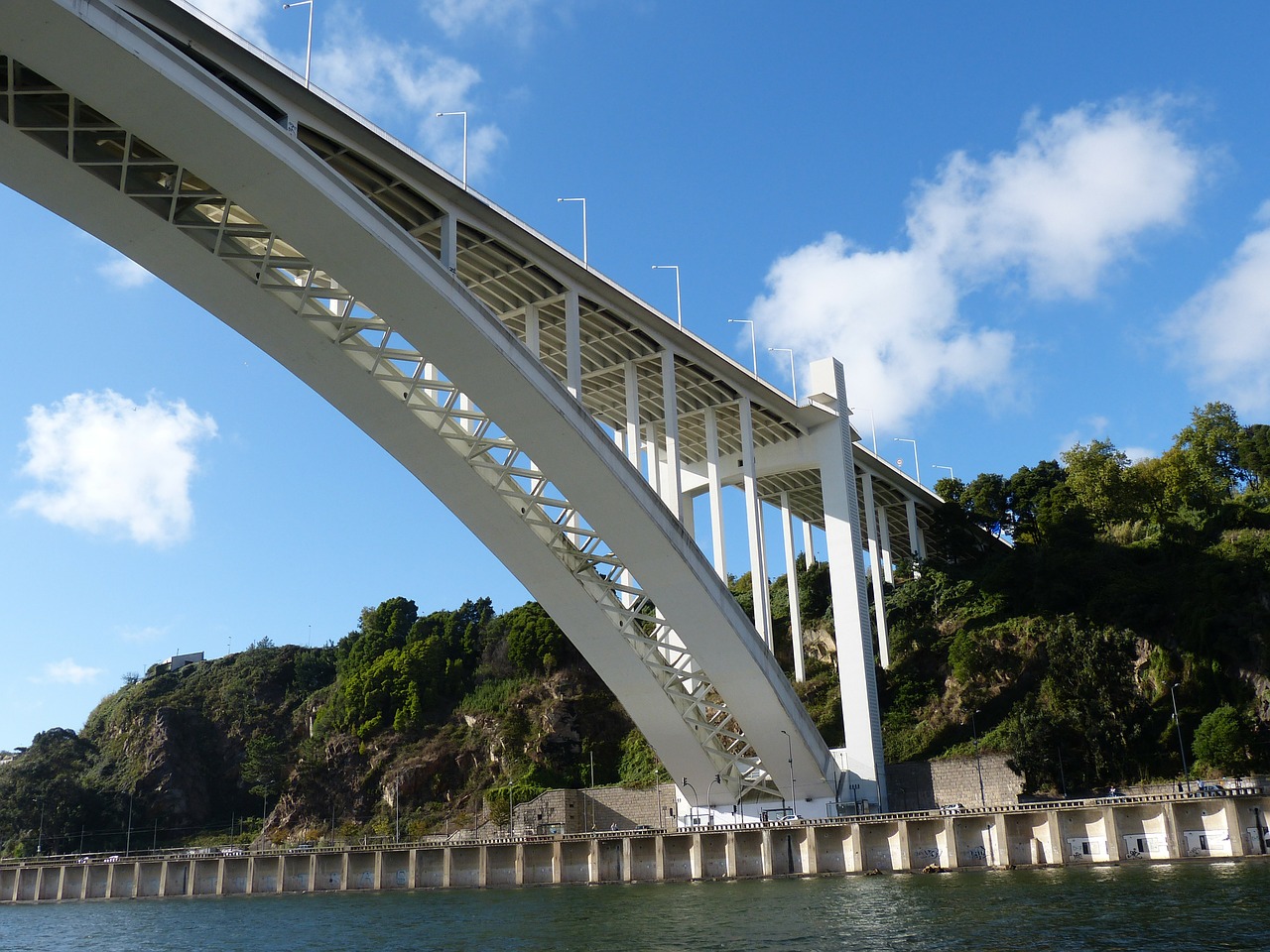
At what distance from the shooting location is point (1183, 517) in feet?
148

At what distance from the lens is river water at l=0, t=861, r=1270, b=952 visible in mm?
17062

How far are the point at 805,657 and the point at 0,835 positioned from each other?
4516 centimetres

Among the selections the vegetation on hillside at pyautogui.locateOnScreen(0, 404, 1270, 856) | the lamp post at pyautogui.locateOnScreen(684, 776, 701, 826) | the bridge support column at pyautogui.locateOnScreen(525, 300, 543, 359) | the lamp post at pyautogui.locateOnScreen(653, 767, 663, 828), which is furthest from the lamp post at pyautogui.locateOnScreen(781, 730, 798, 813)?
the bridge support column at pyautogui.locateOnScreen(525, 300, 543, 359)

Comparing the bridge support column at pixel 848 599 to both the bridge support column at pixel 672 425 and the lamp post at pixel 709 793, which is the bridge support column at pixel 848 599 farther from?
the bridge support column at pixel 672 425

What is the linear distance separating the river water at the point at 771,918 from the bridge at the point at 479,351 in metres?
5.74

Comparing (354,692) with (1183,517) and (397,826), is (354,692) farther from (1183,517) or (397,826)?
(1183,517)

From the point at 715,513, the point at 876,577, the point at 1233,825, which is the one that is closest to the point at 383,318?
the point at 715,513

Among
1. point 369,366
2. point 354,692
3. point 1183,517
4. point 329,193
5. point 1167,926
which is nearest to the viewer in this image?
point 1167,926

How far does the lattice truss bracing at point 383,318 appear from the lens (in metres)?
19.6

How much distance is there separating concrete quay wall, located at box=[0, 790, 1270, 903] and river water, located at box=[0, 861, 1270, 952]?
66.9 inches

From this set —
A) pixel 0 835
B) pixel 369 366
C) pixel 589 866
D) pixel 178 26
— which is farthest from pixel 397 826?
pixel 178 26

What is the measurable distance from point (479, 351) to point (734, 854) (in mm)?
18316

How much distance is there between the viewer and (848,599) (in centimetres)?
Answer: 3669

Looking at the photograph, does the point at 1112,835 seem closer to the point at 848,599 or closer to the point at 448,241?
the point at 848,599
